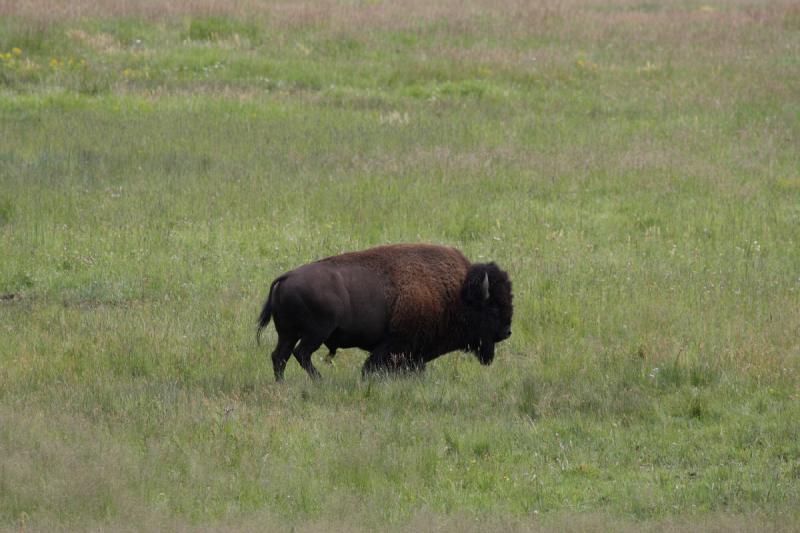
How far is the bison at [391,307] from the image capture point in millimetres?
9234

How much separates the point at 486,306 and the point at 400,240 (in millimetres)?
4089

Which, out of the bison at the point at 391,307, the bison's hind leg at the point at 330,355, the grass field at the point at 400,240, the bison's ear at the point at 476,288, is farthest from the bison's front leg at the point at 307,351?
the bison's ear at the point at 476,288

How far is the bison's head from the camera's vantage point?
32.7 ft

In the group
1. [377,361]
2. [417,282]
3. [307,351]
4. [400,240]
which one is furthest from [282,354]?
[400,240]

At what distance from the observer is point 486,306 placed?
1002 cm

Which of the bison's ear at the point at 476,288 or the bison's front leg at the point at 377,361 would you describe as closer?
the bison's front leg at the point at 377,361

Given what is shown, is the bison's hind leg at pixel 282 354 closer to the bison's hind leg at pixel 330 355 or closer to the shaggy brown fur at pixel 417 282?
the bison's hind leg at pixel 330 355

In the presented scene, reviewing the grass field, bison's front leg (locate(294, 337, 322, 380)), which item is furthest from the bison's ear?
bison's front leg (locate(294, 337, 322, 380))

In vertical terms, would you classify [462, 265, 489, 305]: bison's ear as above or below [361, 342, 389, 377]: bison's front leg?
above

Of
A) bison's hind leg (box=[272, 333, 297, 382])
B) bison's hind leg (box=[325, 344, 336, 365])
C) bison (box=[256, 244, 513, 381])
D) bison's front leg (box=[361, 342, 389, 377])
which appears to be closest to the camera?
bison (box=[256, 244, 513, 381])

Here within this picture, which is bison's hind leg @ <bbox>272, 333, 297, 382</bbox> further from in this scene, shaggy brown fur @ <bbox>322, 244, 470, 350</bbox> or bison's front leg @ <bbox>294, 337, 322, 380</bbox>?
shaggy brown fur @ <bbox>322, 244, 470, 350</bbox>

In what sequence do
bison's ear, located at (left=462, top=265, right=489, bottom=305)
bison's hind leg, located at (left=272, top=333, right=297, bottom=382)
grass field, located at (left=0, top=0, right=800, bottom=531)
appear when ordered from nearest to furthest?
grass field, located at (left=0, top=0, right=800, bottom=531) → bison's hind leg, located at (left=272, top=333, right=297, bottom=382) → bison's ear, located at (left=462, top=265, right=489, bottom=305)

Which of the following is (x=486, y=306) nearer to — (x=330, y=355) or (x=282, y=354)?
(x=330, y=355)

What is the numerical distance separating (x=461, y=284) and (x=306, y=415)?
7.01ft
